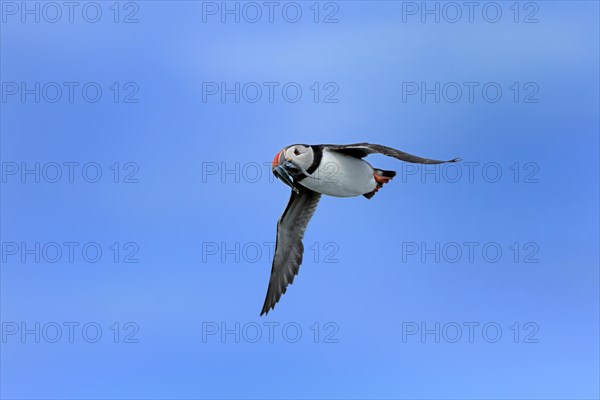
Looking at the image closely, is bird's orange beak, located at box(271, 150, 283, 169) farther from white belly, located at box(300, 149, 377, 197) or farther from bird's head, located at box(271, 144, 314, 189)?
white belly, located at box(300, 149, 377, 197)

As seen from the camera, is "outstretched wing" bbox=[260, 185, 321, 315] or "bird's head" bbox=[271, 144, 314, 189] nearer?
"bird's head" bbox=[271, 144, 314, 189]

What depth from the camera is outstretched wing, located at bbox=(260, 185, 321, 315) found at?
22516 mm

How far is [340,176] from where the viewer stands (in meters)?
20.0

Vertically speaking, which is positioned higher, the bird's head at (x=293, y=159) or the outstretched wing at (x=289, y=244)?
the bird's head at (x=293, y=159)

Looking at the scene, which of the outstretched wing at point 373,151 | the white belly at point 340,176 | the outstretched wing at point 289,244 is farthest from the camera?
the outstretched wing at point 289,244

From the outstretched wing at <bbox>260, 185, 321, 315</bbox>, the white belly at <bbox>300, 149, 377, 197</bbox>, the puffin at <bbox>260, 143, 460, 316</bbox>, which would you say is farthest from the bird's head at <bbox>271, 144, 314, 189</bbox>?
the outstretched wing at <bbox>260, 185, 321, 315</bbox>

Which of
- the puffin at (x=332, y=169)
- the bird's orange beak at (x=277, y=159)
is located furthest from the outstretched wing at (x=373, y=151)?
the bird's orange beak at (x=277, y=159)

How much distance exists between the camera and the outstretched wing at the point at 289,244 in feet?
73.9

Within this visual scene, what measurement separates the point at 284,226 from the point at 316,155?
11.5 feet

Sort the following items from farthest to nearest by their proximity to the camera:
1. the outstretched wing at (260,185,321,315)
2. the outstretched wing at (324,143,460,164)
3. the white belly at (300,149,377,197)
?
the outstretched wing at (260,185,321,315)
the white belly at (300,149,377,197)
the outstretched wing at (324,143,460,164)

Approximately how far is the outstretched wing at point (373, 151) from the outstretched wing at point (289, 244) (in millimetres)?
2771

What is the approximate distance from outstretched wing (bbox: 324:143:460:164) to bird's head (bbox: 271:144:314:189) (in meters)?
0.56

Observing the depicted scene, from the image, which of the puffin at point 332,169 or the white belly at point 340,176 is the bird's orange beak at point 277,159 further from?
the white belly at point 340,176

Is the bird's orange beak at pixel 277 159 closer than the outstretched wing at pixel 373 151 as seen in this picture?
No
